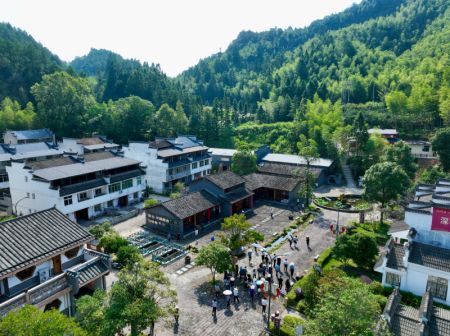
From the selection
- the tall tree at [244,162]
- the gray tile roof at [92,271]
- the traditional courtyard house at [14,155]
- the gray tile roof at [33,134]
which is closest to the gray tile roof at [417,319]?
the gray tile roof at [92,271]

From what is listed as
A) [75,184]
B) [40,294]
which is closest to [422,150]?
[75,184]

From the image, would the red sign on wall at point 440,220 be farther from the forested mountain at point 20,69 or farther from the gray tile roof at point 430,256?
the forested mountain at point 20,69

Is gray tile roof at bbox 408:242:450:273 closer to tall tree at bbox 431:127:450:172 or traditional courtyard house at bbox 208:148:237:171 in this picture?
tall tree at bbox 431:127:450:172

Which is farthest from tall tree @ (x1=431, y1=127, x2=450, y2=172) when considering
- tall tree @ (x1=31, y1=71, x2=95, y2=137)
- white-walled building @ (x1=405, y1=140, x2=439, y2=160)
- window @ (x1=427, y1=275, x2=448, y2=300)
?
tall tree @ (x1=31, y1=71, x2=95, y2=137)

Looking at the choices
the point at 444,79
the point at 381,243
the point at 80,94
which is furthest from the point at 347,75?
the point at 381,243

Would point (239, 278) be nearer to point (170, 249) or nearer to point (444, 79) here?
point (170, 249)

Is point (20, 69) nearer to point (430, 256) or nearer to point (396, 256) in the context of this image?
point (396, 256)

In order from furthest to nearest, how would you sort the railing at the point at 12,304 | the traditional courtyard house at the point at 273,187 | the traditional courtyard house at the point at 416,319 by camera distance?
1. the traditional courtyard house at the point at 273,187
2. the traditional courtyard house at the point at 416,319
3. the railing at the point at 12,304
